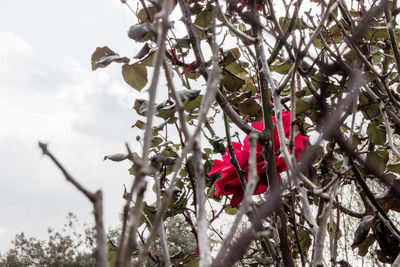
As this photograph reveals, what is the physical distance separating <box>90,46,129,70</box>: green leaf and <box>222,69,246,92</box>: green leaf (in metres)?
0.22

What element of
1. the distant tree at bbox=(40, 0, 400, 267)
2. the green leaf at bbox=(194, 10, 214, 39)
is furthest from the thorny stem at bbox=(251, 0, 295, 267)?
the green leaf at bbox=(194, 10, 214, 39)

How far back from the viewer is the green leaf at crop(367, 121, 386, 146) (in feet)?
3.01

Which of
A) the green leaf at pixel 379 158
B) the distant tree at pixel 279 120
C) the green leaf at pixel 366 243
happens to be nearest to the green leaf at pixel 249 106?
the distant tree at pixel 279 120

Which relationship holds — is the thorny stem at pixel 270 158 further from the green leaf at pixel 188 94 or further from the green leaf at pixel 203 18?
the green leaf at pixel 203 18

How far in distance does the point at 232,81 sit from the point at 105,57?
0.27 meters

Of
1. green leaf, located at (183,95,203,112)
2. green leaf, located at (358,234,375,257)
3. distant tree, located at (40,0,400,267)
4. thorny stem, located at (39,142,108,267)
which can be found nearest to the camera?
thorny stem, located at (39,142,108,267)

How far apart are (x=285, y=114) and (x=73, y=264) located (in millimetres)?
18812

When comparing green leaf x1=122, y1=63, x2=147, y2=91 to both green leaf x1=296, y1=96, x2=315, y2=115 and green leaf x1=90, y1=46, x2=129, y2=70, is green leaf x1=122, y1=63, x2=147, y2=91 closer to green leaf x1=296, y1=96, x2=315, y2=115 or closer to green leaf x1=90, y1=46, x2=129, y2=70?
green leaf x1=90, y1=46, x2=129, y2=70

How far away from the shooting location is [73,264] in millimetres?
17547

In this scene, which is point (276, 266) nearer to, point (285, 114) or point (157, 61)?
point (285, 114)

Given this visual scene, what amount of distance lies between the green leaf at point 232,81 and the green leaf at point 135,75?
177 millimetres

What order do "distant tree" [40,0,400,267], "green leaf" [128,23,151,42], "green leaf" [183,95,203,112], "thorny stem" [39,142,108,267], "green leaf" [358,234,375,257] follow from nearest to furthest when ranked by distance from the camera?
"thorny stem" [39,142,108,267], "distant tree" [40,0,400,267], "green leaf" [128,23,151,42], "green leaf" [183,95,203,112], "green leaf" [358,234,375,257]

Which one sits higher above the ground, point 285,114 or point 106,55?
point 106,55

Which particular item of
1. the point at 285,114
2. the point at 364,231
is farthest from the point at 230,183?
the point at 364,231
